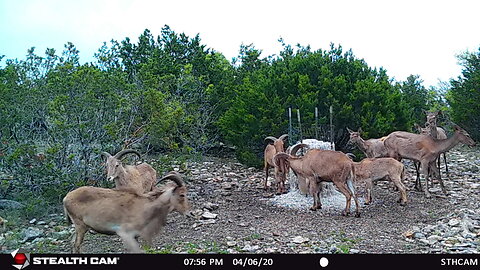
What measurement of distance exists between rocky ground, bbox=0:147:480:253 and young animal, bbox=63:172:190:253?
48.3 inches

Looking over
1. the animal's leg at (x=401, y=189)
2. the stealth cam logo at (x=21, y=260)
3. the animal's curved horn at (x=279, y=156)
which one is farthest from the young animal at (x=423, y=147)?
the stealth cam logo at (x=21, y=260)

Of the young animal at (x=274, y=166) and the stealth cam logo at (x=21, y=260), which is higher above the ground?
the young animal at (x=274, y=166)

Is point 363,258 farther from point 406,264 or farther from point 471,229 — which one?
point 471,229

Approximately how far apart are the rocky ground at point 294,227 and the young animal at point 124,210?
123cm

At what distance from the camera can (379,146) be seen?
13688 mm

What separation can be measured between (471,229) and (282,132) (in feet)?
24.3

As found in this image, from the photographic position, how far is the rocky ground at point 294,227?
320 inches

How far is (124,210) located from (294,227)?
3.81m

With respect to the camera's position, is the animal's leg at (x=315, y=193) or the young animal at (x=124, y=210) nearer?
the young animal at (x=124, y=210)

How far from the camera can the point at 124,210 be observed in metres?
6.64

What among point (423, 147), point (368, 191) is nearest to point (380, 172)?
point (368, 191)

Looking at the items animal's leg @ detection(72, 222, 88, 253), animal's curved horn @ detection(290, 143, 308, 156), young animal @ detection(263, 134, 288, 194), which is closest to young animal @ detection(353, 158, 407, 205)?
animal's curved horn @ detection(290, 143, 308, 156)

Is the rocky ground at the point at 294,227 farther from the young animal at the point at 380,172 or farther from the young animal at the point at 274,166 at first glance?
the young animal at the point at 380,172

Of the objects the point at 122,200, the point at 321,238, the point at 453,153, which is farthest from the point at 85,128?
the point at 453,153
